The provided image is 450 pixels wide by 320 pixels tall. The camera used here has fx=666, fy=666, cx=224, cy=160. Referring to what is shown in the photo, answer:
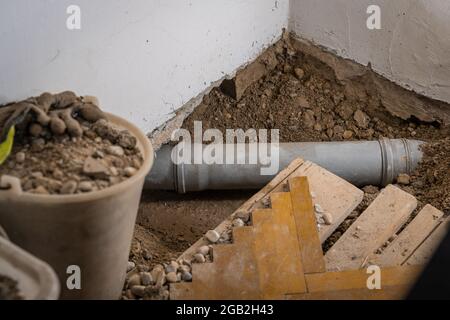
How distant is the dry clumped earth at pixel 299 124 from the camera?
3.33 m

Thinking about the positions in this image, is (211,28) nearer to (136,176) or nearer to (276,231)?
(276,231)

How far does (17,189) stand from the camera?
73.3 inches

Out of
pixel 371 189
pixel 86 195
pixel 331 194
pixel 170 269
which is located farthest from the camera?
pixel 371 189

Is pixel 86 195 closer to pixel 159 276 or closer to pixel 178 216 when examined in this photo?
pixel 159 276

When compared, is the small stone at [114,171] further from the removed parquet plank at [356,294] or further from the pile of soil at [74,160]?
the removed parquet plank at [356,294]

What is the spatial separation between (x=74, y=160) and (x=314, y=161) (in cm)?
167

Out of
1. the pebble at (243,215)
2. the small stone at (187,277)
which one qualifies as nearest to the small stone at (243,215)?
the pebble at (243,215)

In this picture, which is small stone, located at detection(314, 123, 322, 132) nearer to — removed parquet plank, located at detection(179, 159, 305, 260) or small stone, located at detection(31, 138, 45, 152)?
removed parquet plank, located at detection(179, 159, 305, 260)

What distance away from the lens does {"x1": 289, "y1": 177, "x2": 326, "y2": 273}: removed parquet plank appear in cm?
248

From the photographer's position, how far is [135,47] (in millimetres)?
2955

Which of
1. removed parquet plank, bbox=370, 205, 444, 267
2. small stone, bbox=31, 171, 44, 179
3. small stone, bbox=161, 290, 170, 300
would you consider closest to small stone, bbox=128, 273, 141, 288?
small stone, bbox=161, 290, 170, 300

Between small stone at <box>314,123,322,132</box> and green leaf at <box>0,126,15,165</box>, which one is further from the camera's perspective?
small stone at <box>314,123,322,132</box>

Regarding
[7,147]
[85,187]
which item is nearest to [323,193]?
[85,187]

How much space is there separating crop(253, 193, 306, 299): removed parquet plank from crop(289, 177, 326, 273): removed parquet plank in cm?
2
